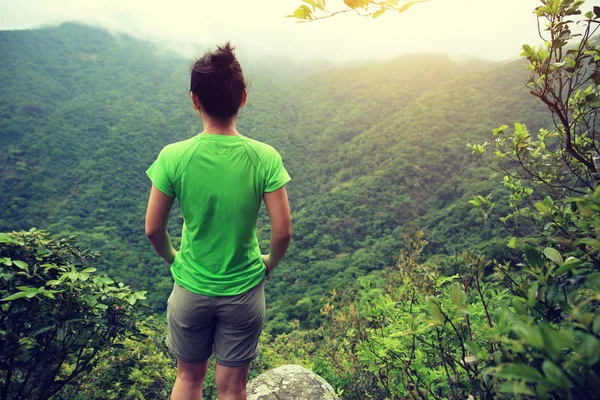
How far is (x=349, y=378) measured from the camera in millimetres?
2920

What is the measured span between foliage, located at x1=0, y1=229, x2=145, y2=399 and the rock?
3.15 feet

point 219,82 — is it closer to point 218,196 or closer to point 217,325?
point 218,196

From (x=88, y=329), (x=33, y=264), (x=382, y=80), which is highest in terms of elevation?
(x=382, y=80)

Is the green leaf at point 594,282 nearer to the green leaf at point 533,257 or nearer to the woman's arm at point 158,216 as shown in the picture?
the green leaf at point 533,257

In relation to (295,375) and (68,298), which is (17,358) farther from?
(295,375)

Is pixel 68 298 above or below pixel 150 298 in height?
above

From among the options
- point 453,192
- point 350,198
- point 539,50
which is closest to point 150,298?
point 350,198

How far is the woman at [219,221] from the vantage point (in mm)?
1270

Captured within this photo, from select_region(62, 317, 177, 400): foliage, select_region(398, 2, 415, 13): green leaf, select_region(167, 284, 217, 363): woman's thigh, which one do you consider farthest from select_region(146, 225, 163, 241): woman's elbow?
select_region(62, 317, 177, 400): foliage

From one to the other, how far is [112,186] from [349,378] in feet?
117

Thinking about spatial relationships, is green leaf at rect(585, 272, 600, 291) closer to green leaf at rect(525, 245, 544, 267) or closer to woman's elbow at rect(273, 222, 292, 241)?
green leaf at rect(525, 245, 544, 267)

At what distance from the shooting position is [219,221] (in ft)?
4.27

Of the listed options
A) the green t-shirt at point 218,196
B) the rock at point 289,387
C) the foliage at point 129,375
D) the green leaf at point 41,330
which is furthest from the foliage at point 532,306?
the green leaf at point 41,330

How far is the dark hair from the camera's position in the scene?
4.10 ft
